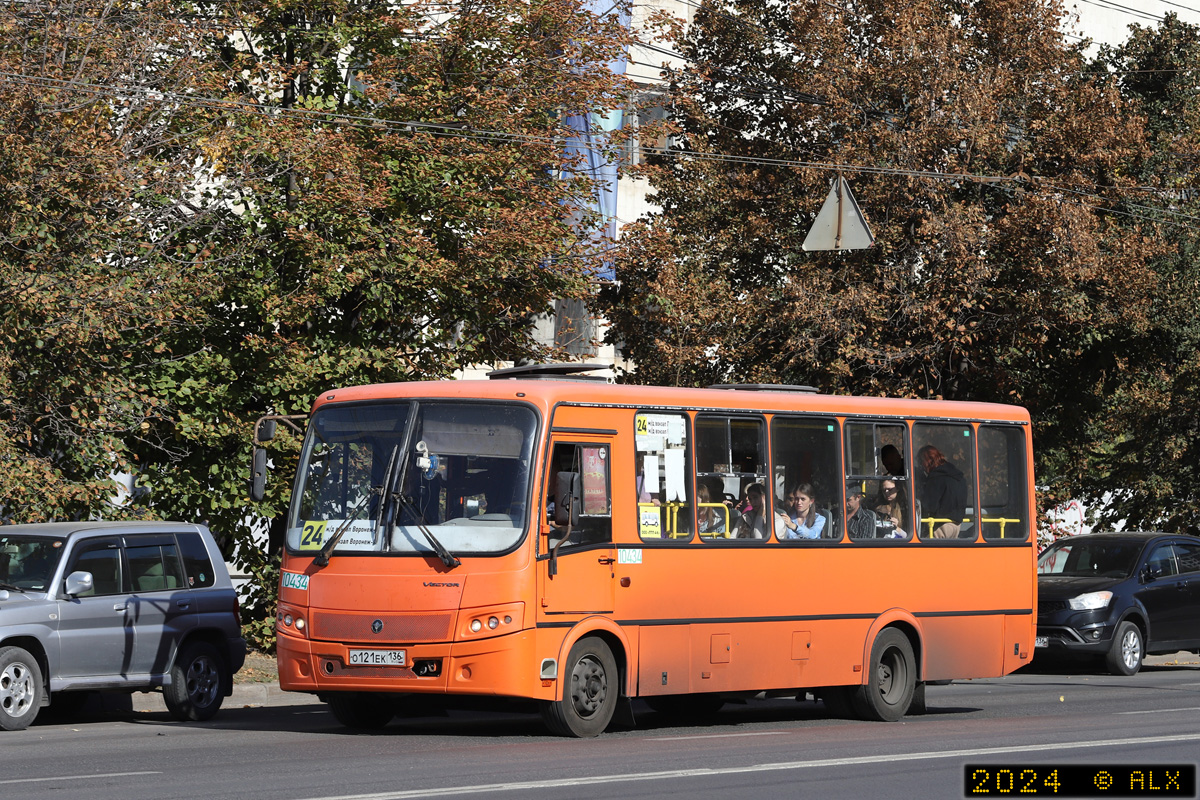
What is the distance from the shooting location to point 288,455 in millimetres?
21422

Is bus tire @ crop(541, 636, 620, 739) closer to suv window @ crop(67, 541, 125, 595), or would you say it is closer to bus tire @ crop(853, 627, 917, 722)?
bus tire @ crop(853, 627, 917, 722)

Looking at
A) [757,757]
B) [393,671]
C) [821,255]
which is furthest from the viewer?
[821,255]

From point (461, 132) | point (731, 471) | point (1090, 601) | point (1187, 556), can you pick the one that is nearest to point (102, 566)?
point (731, 471)

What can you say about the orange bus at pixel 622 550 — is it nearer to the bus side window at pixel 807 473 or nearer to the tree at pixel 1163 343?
the bus side window at pixel 807 473

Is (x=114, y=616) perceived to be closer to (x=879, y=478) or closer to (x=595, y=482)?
(x=595, y=482)

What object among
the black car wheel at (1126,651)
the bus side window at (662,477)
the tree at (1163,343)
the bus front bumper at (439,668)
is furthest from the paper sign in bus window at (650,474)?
the tree at (1163,343)

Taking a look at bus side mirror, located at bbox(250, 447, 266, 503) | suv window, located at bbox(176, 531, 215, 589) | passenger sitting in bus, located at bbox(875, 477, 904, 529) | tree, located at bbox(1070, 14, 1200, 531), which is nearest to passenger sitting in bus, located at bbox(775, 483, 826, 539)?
passenger sitting in bus, located at bbox(875, 477, 904, 529)

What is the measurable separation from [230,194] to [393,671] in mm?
8914

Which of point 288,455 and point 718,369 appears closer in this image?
point 288,455

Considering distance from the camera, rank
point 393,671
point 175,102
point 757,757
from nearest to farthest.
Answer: point 757,757 → point 393,671 → point 175,102

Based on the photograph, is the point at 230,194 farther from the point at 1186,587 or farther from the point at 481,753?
the point at 1186,587

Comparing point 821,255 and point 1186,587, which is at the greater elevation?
point 821,255

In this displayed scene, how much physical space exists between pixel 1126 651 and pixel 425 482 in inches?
517

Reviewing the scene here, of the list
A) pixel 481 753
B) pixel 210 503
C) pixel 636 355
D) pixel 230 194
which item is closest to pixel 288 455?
pixel 210 503
